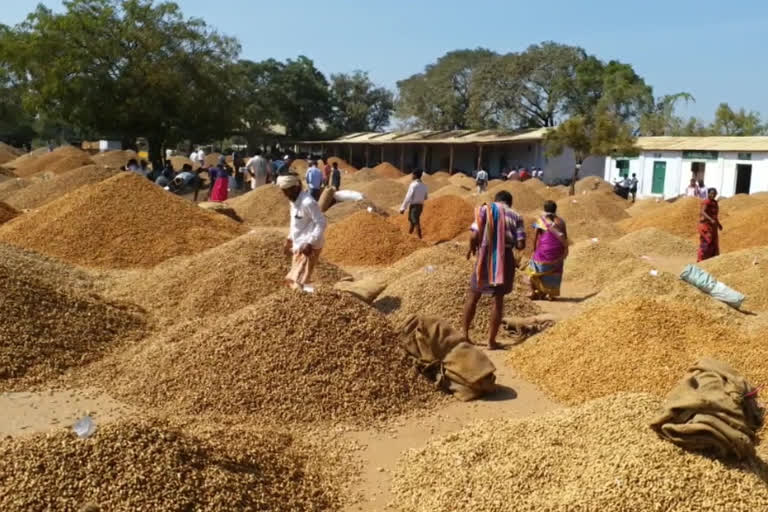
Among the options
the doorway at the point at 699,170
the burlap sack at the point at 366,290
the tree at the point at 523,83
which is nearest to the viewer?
the burlap sack at the point at 366,290

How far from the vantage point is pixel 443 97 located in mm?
39938

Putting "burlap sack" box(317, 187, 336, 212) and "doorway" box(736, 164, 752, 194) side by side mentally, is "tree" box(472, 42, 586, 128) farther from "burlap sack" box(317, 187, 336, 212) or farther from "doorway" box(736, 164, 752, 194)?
"burlap sack" box(317, 187, 336, 212)

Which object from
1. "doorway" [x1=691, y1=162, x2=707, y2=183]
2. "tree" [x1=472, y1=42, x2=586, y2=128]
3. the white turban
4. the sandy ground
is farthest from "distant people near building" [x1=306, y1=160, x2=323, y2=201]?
"tree" [x1=472, y1=42, x2=586, y2=128]

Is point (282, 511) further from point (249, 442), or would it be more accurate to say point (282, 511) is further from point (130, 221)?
point (130, 221)

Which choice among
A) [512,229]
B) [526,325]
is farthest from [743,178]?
A: [512,229]

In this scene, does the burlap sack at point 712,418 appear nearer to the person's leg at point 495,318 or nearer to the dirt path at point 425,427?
the dirt path at point 425,427

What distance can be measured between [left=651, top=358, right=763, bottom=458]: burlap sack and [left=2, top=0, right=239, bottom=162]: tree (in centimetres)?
2197

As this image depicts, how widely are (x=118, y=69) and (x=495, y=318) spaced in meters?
20.7

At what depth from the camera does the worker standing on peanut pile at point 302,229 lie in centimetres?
578

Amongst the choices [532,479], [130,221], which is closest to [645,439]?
[532,479]

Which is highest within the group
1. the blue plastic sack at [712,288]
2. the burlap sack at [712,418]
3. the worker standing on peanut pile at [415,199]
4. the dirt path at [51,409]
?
the worker standing on peanut pile at [415,199]

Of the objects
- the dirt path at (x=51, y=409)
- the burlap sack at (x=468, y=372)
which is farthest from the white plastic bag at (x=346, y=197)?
the dirt path at (x=51, y=409)

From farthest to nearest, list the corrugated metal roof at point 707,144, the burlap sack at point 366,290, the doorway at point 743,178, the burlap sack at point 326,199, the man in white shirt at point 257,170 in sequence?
the doorway at point 743,178 → the corrugated metal roof at point 707,144 → the man in white shirt at point 257,170 → the burlap sack at point 326,199 → the burlap sack at point 366,290

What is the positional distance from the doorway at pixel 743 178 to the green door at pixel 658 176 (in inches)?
106
